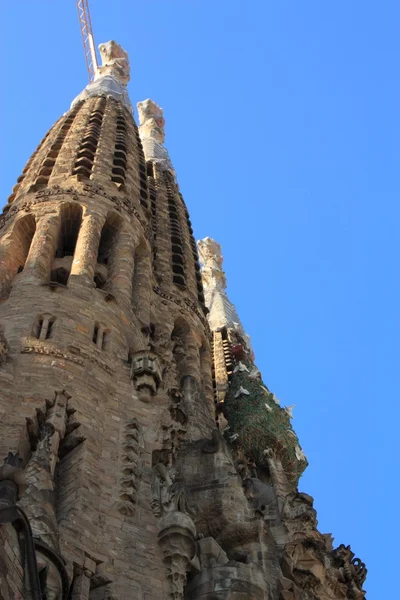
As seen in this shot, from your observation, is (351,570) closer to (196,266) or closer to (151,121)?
(196,266)

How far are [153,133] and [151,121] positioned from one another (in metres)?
1.56

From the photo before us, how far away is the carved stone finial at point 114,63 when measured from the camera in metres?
53.2

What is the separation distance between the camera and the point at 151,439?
67.7 feet

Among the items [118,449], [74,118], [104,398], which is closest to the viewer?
[118,449]

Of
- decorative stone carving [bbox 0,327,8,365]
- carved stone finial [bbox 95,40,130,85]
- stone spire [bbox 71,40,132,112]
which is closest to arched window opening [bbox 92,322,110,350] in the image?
decorative stone carving [bbox 0,327,8,365]

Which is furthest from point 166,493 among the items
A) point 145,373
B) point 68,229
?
point 68,229

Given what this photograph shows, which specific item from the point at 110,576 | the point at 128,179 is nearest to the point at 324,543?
the point at 110,576

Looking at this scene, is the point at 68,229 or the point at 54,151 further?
the point at 54,151

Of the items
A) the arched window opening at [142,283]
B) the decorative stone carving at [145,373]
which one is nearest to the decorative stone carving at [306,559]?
the decorative stone carving at [145,373]

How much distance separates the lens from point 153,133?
58250 millimetres

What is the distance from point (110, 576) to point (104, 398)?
566 cm

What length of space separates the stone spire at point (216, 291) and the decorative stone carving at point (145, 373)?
26427 mm

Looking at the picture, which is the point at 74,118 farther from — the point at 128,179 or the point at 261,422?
the point at 261,422

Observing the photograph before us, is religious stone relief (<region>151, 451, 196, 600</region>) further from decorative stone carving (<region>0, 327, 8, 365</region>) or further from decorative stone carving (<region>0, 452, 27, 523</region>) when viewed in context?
decorative stone carving (<region>0, 452, 27, 523</region>)
